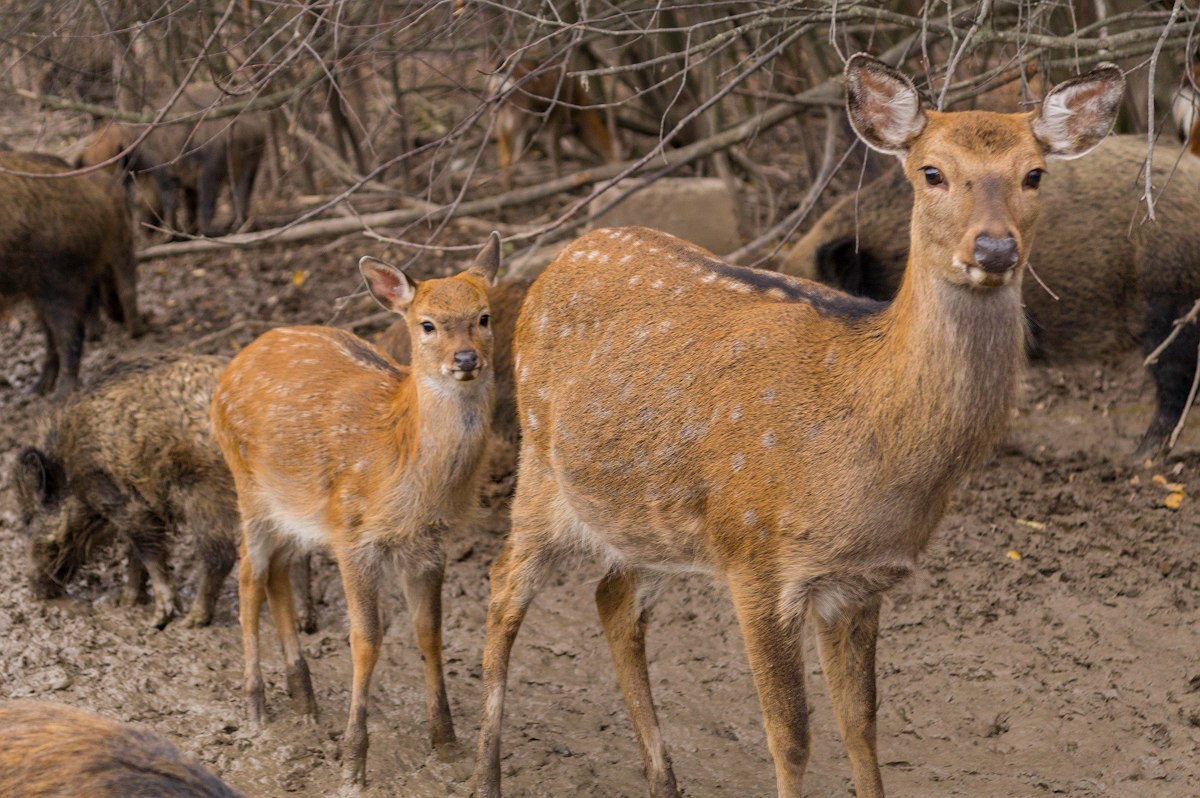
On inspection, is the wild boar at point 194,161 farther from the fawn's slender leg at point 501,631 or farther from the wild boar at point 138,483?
the fawn's slender leg at point 501,631

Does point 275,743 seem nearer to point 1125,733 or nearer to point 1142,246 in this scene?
point 1125,733

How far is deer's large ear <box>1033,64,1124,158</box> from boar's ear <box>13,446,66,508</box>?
4.99 meters

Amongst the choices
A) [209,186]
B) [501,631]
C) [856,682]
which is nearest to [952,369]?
[856,682]

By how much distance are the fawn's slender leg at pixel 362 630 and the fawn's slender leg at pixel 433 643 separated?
16cm

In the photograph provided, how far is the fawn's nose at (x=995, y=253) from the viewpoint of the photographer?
11.6 ft

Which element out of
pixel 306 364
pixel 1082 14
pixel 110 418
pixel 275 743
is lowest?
pixel 275 743

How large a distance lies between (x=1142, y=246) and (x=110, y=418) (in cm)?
505

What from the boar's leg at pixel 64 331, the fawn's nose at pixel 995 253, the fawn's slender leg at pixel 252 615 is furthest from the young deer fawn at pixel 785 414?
the boar's leg at pixel 64 331

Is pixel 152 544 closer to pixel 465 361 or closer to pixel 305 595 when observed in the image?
pixel 305 595

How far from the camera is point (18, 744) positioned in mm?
3057

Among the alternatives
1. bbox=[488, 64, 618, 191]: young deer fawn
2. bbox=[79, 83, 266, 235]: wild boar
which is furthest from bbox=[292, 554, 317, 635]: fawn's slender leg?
bbox=[79, 83, 266, 235]: wild boar

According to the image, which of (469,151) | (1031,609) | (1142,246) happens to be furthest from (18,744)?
(469,151)

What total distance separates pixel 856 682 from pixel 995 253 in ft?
5.07

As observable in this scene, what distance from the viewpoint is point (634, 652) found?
5094 mm
